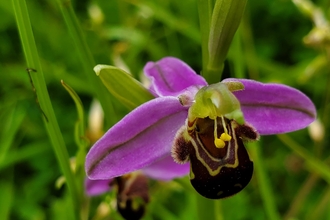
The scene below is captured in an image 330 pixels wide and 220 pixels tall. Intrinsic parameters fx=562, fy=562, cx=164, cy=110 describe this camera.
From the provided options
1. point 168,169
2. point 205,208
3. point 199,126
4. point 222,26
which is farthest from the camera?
point 168,169

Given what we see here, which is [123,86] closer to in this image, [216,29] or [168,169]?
[216,29]

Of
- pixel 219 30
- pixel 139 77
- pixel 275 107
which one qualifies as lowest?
pixel 139 77

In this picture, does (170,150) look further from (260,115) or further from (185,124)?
(260,115)

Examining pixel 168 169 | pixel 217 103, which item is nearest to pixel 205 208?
pixel 168 169

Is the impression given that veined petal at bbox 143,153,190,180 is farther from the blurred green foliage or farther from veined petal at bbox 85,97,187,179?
the blurred green foliage

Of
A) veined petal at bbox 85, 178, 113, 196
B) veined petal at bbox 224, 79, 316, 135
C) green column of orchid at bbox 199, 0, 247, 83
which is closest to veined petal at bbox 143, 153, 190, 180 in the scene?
veined petal at bbox 85, 178, 113, 196

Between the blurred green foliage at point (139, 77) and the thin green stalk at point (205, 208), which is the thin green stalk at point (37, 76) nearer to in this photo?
the thin green stalk at point (205, 208)

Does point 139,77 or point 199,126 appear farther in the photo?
point 139,77

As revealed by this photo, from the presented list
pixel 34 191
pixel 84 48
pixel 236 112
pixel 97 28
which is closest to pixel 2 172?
pixel 34 191
